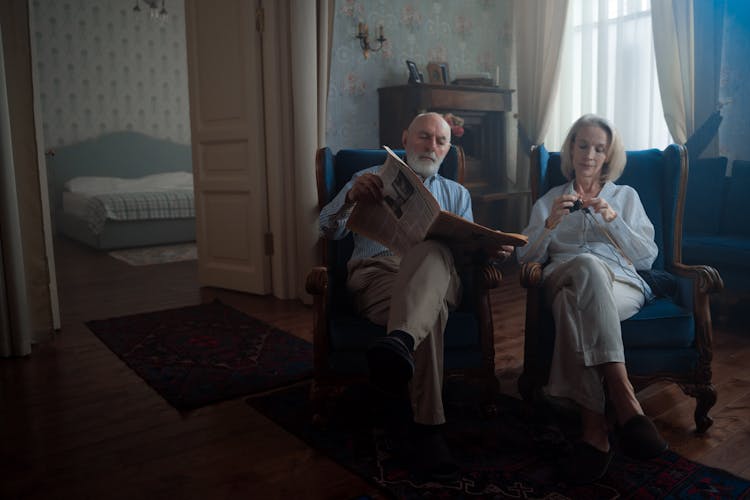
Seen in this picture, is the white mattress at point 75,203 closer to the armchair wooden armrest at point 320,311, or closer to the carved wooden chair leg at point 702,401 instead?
the armchair wooden armrest at point 320,311

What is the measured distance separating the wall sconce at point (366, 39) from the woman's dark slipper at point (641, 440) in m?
3.47

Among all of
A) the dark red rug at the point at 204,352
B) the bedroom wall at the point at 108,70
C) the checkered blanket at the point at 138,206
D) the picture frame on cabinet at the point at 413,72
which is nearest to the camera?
the dark red rug at the point at 204,352

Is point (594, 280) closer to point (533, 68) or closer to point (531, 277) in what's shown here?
point (531, 277)

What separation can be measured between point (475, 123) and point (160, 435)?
3798 millimetres

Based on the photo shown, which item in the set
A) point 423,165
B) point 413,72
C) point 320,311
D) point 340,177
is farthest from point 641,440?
point 413,72

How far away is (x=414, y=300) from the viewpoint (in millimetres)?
1767

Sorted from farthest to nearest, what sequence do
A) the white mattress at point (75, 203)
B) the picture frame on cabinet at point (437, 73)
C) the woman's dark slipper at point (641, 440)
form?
the white mattress at point (75, 203), the picture frame on cabinet at point (437, 73), the woman's dark slipper at point (641, 440)

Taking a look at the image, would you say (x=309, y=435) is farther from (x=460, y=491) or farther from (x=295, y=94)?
(x=295, y=94)

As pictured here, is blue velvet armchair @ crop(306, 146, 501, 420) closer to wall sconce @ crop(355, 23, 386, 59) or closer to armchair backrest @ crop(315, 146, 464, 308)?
armchair backrest @ crop(315, 146, 464, 308)

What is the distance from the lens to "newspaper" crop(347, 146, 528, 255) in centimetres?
175

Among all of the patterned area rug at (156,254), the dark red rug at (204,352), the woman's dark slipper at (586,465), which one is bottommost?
the patterned area rug at (156,254)

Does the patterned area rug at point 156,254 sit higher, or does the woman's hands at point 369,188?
the woman's hands at point 369,188

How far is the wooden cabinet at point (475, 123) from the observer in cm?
442

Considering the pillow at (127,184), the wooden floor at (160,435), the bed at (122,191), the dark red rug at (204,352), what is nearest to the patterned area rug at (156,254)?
the bed at (122,191)
